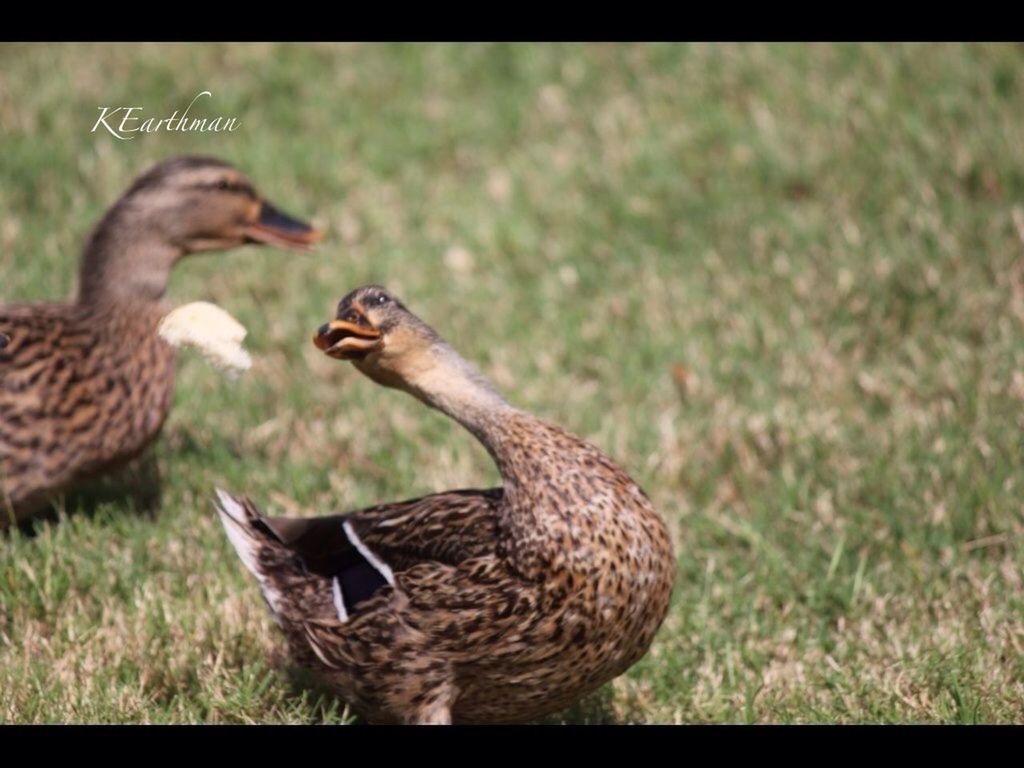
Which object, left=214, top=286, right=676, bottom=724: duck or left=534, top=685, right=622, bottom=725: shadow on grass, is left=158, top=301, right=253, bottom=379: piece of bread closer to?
left=214, top=286, right=676, bottom=724: duck

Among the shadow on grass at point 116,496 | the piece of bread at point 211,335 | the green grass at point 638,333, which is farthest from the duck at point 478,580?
the shadow on grass at point 116,496

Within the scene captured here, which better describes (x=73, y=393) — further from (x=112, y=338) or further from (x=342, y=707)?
(x=342, y=707)

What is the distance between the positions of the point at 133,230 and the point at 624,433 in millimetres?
2027

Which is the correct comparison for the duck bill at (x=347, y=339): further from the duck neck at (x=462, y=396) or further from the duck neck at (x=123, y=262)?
the duck neck at (x=123, y=262)

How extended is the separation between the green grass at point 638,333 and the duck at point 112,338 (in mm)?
251

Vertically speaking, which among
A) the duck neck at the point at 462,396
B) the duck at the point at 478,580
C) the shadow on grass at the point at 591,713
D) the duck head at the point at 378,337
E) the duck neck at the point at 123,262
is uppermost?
the duck neck at the point at 123,262

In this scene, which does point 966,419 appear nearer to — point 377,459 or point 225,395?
point 377,459

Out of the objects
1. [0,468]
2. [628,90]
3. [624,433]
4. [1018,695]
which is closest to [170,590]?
[0,468]

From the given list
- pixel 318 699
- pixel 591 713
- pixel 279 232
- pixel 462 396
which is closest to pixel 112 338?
pixel 279 232

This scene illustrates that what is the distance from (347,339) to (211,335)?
0.65 m

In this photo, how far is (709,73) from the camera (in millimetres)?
8328

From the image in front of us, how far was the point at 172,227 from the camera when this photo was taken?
18.5 feet
